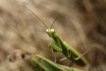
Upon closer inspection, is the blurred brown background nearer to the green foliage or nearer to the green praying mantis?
the green praying mantis

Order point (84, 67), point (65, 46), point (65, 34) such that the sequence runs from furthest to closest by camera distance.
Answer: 1. point (65, 34)
2. point (84, 67)
3. point (65, 46)

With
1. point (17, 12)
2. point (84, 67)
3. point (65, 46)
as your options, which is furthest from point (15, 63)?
point (17, 12)

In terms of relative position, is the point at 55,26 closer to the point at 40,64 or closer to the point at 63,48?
the point at 63,48

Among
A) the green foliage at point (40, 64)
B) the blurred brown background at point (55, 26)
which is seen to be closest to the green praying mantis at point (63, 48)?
the green foliage at point (40, 64)

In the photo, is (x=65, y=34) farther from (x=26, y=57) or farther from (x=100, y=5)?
(x=26, y=57)

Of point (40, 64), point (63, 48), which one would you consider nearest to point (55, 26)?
point (63, 48)

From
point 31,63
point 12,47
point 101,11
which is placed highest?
Answer: point 101,11

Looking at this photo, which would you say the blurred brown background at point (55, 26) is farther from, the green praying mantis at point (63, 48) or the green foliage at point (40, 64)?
the green foliage at point (40, 64)

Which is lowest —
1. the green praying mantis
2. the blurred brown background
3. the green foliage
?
the green foliage

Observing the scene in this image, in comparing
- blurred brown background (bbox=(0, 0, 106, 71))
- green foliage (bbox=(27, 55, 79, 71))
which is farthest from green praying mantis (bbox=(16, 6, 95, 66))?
blurred brown background (bbox=(0, 0, 106, 71))
